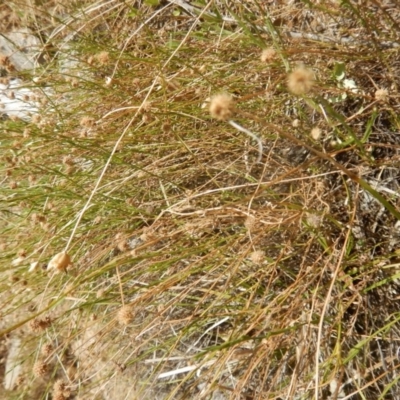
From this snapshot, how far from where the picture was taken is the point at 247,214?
849 millimetres

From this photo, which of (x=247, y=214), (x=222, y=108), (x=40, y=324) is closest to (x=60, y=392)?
(x=40, y=324)

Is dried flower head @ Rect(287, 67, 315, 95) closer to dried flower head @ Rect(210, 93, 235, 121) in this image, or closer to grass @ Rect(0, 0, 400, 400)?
dried flower head @ Rect(210, 93, 235, 121)

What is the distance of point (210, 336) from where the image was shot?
3.94 feet

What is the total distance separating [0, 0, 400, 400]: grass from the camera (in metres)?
0.96

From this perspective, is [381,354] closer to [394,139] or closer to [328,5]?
[394,139]

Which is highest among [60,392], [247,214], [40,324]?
[247,214]

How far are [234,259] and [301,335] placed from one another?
0.23 metres

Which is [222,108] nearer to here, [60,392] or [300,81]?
[300,81]

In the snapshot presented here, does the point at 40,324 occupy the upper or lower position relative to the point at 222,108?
lower

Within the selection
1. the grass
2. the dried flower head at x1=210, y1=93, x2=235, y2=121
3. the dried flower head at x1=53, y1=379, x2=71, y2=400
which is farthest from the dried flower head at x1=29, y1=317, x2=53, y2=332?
the dried flower head at x1=210, y1=93, x2=235, y2=121

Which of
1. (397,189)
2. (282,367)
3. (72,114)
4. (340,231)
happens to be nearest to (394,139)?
(397,189)

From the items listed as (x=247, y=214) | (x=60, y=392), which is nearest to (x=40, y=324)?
(x=60, y=392)

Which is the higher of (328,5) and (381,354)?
(328,5)

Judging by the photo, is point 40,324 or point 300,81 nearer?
point 300,81
